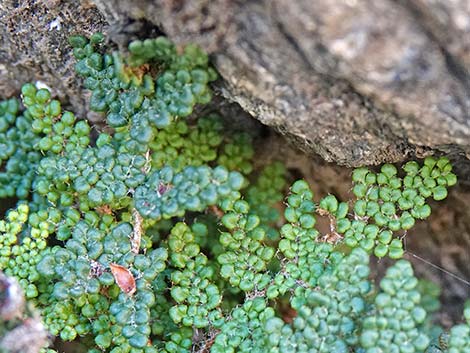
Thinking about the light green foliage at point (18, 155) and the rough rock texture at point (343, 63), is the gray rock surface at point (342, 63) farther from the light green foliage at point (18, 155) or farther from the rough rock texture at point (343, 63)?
the light green foliage at point (18, 155)

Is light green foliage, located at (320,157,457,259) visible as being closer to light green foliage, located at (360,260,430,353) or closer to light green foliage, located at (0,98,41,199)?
light green foliage, located at (360,260,430,353)

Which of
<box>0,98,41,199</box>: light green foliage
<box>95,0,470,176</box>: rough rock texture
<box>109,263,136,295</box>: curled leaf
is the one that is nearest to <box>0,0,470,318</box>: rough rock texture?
<box>95,0,470,176</box>: rough rock texture

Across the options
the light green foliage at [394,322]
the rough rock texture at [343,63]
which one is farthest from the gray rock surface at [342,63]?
the light green foliage at [394,322]

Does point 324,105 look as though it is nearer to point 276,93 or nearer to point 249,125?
point 276,93

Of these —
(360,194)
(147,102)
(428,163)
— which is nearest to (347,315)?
(360,194)

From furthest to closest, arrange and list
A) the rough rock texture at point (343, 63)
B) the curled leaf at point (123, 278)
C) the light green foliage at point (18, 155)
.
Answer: the light green foliage at point (18, 155), the curled leaf at point (123, 278), the rough rock texture at point (343, 63)

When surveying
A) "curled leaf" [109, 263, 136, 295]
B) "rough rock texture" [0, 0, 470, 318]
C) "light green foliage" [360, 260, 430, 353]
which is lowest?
"curled leaf" [109, 263, 136, 295]
